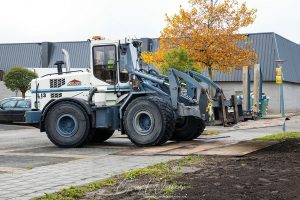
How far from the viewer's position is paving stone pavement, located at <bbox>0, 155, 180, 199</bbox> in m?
7.69

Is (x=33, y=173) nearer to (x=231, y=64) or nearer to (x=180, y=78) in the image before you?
(x=180, y=78)

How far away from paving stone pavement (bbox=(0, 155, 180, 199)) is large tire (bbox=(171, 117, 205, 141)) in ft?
13.5

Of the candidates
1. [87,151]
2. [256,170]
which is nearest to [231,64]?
[87,151]

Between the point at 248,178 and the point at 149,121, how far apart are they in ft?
20.4

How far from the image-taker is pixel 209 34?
32.8 m

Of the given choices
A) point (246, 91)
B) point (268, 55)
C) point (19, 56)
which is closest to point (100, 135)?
point (246, 91)

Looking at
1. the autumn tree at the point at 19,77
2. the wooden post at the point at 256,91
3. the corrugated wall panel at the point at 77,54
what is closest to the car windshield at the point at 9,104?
the autumn tree at the point at 19,77

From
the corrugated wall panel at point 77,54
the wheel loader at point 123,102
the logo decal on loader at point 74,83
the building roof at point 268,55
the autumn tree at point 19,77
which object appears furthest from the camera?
the corrugated wall panel at point 77,54

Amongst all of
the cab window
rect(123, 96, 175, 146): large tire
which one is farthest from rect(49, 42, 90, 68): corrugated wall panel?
rect(123, 96, 175, 146): large tire

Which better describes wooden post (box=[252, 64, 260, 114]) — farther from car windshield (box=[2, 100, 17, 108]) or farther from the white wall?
the white wall

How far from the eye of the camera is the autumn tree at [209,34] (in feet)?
108

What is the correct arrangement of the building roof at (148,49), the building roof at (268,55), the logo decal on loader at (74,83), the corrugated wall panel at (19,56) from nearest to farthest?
1. the logo decal on loader at (74,83)
2. the building roof at (268,55)
3. the building roof at (148,49)
4. the corrugated wall panel at (19,56)

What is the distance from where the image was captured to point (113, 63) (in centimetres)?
1504

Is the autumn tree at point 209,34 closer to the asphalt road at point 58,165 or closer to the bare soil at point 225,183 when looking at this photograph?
the asphalt road at point 58,165
